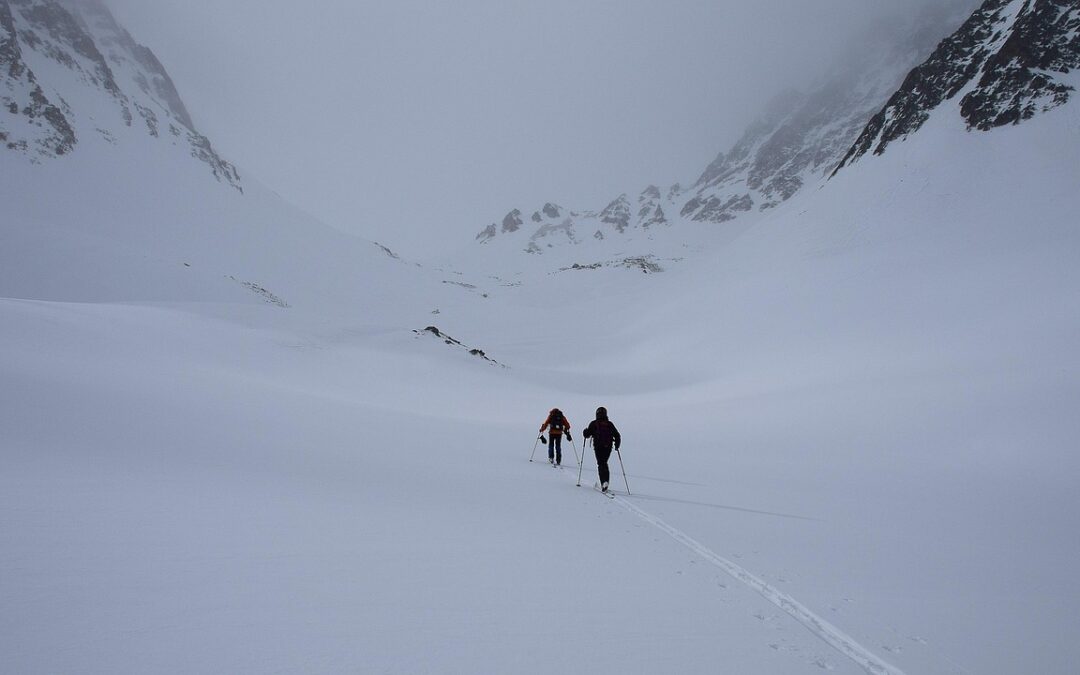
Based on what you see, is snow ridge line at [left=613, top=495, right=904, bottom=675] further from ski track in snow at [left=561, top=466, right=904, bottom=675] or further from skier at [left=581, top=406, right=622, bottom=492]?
skier at [left=581, top=406, right=622, bottom=492]

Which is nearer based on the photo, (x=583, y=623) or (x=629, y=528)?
(x=583, y=623)

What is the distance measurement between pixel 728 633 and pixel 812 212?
57560mm

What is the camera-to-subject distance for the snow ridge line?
3436mm

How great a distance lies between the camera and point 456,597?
3723mm

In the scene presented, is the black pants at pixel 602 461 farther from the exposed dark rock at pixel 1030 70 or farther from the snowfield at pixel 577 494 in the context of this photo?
the exposed dark rock at pixel 1030 70

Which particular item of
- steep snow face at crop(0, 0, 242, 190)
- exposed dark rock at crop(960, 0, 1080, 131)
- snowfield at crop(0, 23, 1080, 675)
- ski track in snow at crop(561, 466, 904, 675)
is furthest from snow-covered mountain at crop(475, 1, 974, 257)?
ski track in snow at crop(561, 466, 904, 675)

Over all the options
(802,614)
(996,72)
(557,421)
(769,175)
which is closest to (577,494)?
(557,421)

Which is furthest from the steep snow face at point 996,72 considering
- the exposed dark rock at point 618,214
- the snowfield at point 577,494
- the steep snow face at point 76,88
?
the exposed dark rock at point 618,214

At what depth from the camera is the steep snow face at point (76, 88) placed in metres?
59.0

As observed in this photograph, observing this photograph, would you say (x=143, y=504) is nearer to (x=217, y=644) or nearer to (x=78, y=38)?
(x=217, y=644)

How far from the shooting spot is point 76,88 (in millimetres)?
72188

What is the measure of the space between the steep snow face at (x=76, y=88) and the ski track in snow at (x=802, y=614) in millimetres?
Answer: 83077

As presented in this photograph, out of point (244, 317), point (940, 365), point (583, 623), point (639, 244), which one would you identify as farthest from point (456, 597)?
point (639, 244)

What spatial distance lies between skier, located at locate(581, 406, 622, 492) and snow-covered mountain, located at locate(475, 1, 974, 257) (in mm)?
143009
